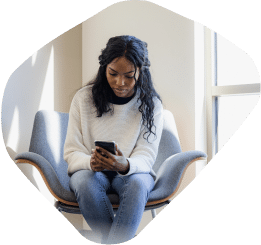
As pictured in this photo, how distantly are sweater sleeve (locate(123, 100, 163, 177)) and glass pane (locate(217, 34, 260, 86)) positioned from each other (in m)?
0.29

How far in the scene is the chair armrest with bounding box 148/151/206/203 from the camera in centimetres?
169

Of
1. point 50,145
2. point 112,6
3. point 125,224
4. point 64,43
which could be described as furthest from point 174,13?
point 125,224

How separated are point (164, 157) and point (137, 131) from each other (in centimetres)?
15

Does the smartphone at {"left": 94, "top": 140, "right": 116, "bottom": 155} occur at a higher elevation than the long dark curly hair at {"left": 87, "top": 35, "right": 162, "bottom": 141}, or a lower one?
lower

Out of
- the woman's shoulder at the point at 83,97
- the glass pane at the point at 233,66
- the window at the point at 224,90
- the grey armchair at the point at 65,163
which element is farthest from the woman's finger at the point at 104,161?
the glass pane at the point at 233,66

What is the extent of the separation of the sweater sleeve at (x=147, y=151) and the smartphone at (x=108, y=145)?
9 cm

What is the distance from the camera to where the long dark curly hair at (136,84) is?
1.66 meters

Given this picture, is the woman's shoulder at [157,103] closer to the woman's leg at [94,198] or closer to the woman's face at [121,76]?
the woman's face at [121,76]

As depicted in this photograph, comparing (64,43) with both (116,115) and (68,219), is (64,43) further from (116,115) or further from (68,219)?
(68,219)

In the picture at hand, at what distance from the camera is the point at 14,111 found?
1820mm

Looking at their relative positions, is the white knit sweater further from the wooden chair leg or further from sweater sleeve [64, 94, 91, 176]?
the wooden chair leg

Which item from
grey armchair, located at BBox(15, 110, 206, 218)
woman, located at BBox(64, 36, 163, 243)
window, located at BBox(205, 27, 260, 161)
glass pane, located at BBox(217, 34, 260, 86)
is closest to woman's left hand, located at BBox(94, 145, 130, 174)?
woman, located at BBox(64, 36, 163, 243)

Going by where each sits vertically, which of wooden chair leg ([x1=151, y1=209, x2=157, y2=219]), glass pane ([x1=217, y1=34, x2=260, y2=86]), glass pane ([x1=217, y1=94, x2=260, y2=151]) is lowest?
wooden chair leg ([x1=151, y1=209, x2=157, y2=219])

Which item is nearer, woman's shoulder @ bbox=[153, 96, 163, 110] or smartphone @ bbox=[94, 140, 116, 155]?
smartphone @ bbox=[94, 140, 116, 155]
